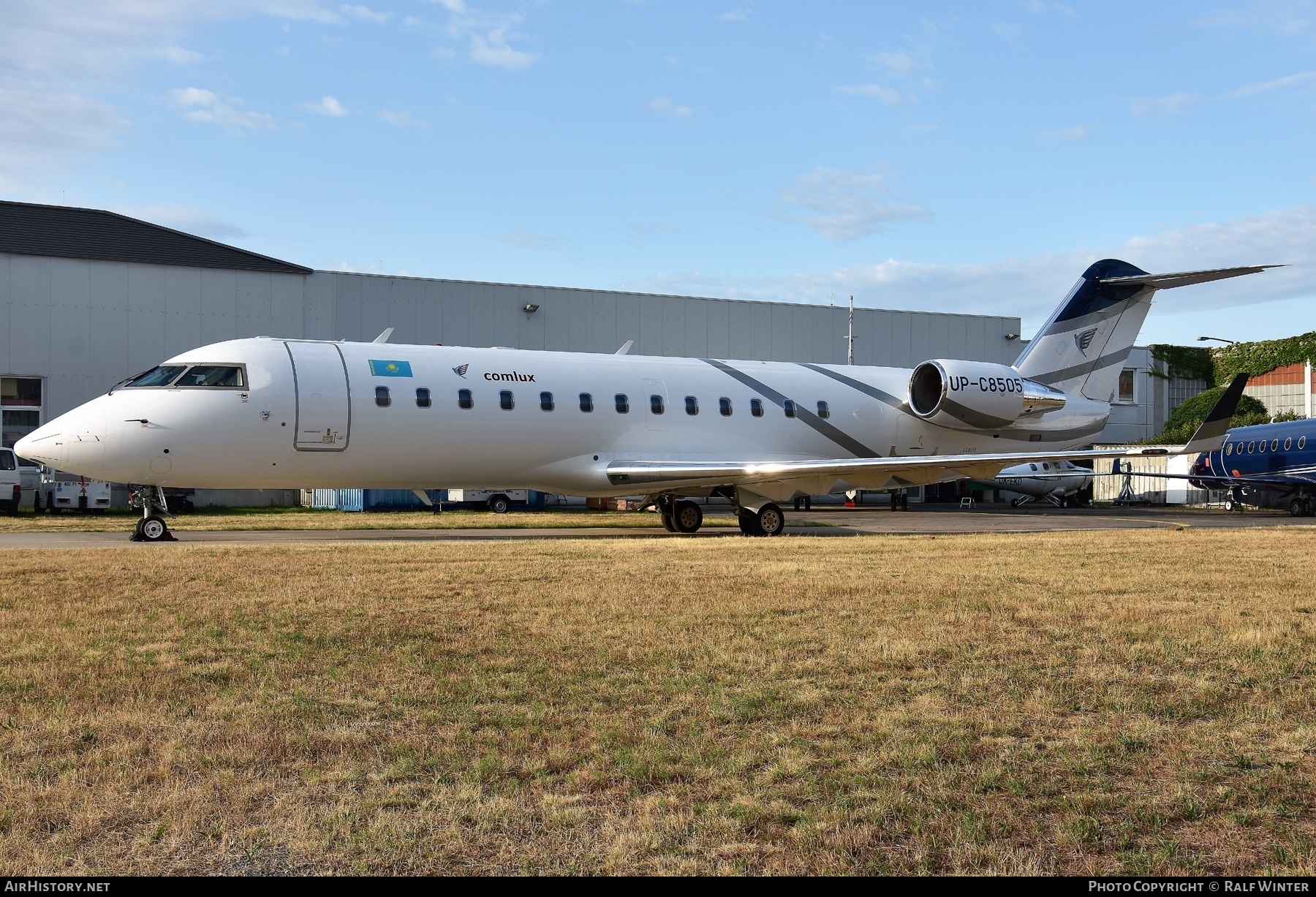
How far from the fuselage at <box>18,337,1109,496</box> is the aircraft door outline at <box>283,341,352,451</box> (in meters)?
0.02

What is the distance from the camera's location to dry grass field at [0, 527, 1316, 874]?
3.79m

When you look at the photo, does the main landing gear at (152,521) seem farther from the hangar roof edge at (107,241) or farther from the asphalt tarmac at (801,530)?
the hangar roof edge at (107,241)

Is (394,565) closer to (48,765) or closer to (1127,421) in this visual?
(48,765)

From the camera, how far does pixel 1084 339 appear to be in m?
24.7

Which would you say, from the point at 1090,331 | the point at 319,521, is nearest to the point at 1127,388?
the point at 1090,331

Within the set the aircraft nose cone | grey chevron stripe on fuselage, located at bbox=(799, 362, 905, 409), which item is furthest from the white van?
grey chevron stripe on fuselage, located at bbox=(799, 362, 905, 409)

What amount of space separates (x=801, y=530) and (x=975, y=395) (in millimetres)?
4688

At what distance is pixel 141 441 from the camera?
17.2m

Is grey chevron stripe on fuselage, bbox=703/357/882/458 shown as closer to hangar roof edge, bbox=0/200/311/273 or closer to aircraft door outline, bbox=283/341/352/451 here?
aircraft door outline, bbox=283/341/352/451

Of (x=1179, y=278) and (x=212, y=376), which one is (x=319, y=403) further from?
(x=1179, y=278)

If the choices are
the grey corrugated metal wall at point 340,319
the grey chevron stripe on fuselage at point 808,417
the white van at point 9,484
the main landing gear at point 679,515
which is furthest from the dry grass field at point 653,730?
the grey corrugated metal wall at point 340,319

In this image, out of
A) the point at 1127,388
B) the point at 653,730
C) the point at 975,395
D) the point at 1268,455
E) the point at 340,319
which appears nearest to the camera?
the point at 653,730

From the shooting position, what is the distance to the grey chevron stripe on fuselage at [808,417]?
73.9 ft

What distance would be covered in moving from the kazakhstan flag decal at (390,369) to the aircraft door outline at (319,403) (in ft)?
1.69
